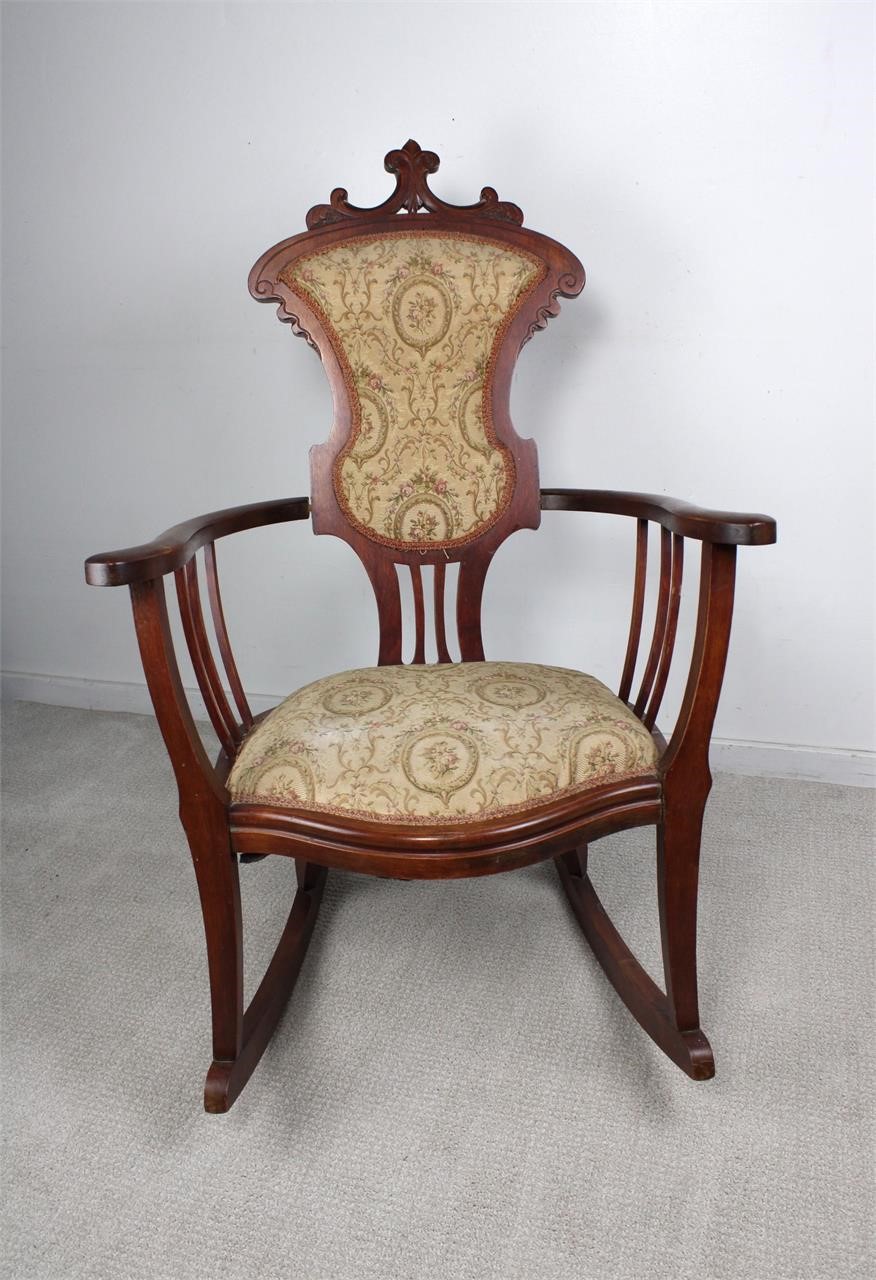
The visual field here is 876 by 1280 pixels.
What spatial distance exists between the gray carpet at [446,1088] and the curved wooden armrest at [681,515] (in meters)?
0.68

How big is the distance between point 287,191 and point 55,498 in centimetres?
100

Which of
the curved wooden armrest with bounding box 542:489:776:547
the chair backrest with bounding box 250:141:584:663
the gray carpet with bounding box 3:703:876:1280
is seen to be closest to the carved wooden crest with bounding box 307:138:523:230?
the chair backrest with bounding box 250:141:584:663

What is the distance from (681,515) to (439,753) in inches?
15.8

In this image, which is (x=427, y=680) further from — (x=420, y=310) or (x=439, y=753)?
(x=420, y=310)

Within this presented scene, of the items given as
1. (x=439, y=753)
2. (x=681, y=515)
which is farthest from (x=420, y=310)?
(x=439, y=753)

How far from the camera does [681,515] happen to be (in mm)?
1129

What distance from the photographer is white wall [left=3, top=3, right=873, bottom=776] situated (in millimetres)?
1821

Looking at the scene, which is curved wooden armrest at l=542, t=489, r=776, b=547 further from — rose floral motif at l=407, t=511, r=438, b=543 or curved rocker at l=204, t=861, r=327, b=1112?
curved rocker at l=204, t=861, r=327, b=1112

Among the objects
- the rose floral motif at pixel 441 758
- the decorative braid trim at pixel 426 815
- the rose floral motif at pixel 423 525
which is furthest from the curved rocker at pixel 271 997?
the rose floral motif at pixel 423 525

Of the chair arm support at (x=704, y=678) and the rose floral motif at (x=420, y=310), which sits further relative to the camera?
the rose floral motif at (x=420, y=310)

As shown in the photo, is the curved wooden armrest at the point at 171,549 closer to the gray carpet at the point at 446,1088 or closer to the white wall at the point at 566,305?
the gray carpet at the point at 446,1088

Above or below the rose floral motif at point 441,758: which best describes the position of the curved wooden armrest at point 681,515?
above


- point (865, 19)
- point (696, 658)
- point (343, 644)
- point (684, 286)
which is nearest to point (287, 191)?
point (684, 286)

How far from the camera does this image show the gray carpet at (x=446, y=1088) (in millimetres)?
1023
